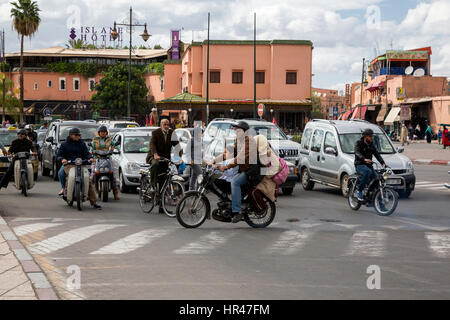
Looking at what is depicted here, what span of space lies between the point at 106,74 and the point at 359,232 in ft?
257

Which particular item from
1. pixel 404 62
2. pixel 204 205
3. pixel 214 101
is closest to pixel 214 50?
pixel 214 101

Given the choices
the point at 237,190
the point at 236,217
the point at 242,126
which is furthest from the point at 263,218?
the point at 242,126

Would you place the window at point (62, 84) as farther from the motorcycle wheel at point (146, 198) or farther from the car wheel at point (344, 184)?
the motorcycle wheel at point (146, 198)

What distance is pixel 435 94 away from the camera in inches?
2697

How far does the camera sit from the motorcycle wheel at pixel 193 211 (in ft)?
36.9

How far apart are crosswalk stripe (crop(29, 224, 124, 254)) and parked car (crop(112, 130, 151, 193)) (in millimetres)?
5404

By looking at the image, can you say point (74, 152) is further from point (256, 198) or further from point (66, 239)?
point (256, 198)

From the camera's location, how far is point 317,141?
736 inches

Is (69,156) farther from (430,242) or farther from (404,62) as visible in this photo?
(404,62)

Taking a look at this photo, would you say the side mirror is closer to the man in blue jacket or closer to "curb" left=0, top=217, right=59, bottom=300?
the man in blue jacket

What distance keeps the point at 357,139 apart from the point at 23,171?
345 inches

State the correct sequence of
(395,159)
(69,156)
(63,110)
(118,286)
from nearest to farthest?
(118,286) → (69,156) → (395,159) → (63,110)

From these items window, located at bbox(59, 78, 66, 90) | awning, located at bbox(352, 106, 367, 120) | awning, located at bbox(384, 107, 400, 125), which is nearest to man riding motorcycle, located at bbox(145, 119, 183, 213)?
awning, located at bbox(384, 107, 400, 125)
